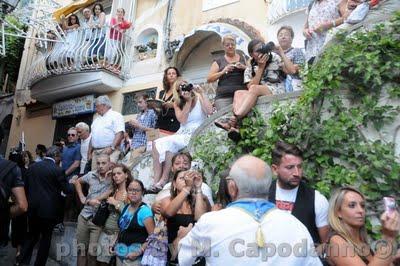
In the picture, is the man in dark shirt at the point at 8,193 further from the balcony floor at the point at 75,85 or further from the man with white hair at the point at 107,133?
the balcony floor at the point at 75,85

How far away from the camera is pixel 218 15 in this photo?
9711 millimetres

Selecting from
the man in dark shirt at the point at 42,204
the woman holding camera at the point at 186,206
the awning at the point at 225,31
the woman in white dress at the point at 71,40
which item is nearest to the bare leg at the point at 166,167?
the man in dark shirt at the point at 42,204

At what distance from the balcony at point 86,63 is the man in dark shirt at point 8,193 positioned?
734 cm

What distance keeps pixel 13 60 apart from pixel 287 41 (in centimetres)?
1445

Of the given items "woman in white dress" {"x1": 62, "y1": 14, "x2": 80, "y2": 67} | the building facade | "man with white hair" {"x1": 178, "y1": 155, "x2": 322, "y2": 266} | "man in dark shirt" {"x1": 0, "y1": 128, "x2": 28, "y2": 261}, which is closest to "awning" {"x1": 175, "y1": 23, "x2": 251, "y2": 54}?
the building facade

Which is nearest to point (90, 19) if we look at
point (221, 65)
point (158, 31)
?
point (158, 31)

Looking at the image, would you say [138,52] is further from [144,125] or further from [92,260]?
[92,260]

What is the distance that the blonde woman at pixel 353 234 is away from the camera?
8.58ft

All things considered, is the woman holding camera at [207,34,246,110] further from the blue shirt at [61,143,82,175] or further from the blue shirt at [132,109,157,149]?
the blue shirt at [61,143,82,175]

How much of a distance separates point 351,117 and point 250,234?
2191 millimetres

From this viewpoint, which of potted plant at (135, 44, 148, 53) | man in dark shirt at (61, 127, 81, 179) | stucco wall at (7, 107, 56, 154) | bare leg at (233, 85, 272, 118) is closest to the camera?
bare leg at (233, 85, 272, 118)

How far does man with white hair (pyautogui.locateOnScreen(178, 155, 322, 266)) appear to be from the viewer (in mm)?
2219

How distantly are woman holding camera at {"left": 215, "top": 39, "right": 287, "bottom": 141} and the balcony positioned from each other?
660cm

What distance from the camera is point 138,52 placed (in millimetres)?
11414
